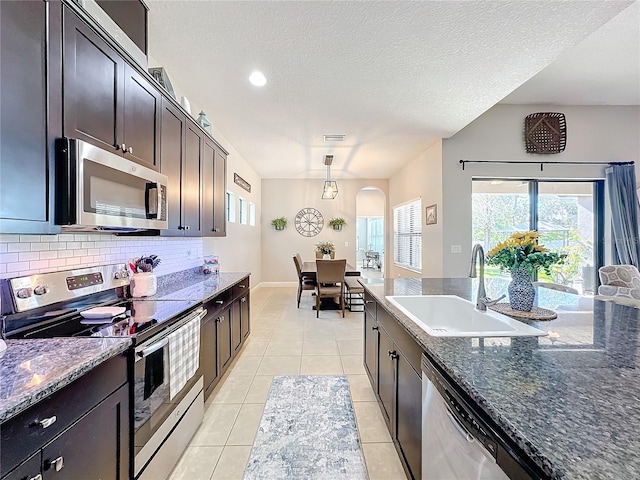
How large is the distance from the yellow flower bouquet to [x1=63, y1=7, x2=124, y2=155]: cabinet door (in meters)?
2.14

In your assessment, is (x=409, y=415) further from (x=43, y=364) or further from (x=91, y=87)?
(x=91, y=87)

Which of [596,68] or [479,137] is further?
[479,137]

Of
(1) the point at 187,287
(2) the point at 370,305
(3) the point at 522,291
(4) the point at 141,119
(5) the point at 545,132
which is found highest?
(5) the point at 545,132

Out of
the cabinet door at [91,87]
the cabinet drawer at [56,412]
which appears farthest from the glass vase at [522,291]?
the cabinet door at [91,87]

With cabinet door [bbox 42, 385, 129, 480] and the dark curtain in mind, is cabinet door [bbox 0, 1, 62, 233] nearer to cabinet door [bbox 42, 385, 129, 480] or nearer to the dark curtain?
cabinet door [bbox 42, 385, 129, 480]

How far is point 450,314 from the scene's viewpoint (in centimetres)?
188

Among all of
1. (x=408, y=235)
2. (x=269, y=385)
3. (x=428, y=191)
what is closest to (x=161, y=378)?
(x=269, y=385)

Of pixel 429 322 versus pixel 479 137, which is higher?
pixel 479 137

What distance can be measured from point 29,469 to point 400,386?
1.42 metres

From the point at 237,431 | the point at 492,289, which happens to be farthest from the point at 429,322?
the point at 237,431

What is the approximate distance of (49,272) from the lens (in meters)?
1.45

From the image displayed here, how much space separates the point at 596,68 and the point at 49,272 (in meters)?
5.56

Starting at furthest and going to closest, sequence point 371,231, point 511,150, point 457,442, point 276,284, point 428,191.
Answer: point 371,231 < point 276,284 < point 428,191 < point 511,150 < point 457,442

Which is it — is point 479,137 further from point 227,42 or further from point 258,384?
point 258,384
